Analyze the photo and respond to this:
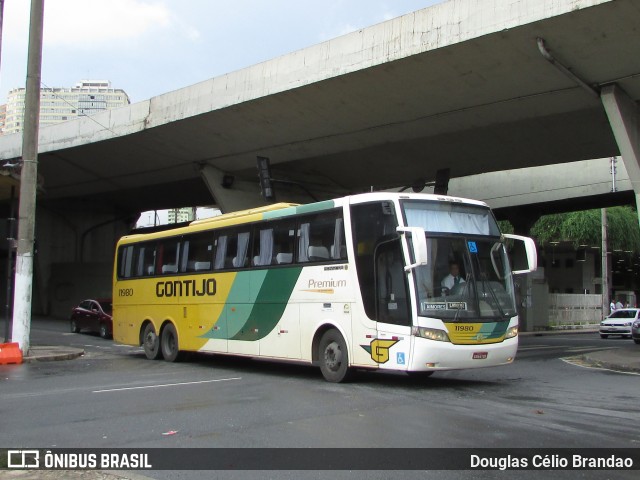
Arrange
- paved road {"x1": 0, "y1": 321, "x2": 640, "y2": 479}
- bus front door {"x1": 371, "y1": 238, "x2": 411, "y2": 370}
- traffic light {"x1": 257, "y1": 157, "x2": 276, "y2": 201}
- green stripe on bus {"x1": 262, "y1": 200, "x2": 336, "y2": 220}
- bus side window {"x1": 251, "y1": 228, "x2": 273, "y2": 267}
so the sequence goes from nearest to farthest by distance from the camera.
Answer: paved road {"x1": 0, "y1": 321, "x2": 640, "y2": 479}
bus front door {"x1": 371, "y1": 238, "x2": 411, "y2": 370}
green stripe on bus {"x1": 262, "y1": 200, "x2": 336, "y2": 220}
bus side window {"x1": 251, "y1": 228, "x2": 273, "y2": 267}
traffic light {"x1": 257, "y1": 157, "x2": 276, "y2": 201}

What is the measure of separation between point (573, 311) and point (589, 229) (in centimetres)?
646

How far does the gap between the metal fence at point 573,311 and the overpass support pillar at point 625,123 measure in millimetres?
23758

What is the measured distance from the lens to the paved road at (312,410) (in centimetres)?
720

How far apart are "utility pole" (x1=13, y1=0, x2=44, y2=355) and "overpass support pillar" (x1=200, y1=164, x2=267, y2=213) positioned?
11.0 m

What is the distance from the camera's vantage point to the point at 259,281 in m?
13.9

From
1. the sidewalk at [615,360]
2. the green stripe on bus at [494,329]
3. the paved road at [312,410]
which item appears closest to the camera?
the paved road at [312,410]

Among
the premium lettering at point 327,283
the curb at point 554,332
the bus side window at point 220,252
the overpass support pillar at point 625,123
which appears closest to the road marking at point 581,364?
the overpass support pillar at point 625,123

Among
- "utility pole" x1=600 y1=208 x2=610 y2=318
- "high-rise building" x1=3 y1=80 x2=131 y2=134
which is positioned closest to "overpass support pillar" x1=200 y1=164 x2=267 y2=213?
"high-rise building" x1=3 y1=80 x2=131 y2=134

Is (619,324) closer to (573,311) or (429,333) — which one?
(573,311)

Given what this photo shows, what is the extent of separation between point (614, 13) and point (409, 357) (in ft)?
30.5

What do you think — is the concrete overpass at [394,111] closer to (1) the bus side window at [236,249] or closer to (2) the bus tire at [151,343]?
(1) the bus side window at [236,249]

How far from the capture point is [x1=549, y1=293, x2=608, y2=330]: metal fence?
138ft

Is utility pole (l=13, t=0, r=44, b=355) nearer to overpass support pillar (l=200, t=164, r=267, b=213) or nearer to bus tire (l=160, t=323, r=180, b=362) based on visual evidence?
bus tire (l=160, t=323, r=180, b=362)

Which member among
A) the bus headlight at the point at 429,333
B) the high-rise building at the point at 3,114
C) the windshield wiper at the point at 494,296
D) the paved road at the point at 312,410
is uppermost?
the high-rise building at the point at 3,114
